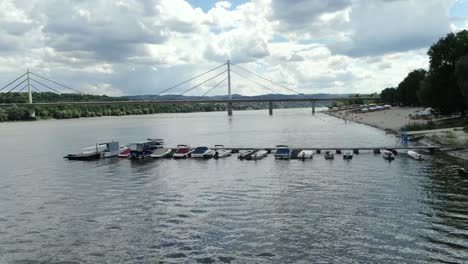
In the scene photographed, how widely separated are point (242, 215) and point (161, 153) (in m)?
29.9

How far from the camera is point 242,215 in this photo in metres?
22.7

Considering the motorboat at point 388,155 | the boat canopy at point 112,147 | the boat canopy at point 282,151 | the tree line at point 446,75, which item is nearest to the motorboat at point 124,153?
the boat canopy at point 112,147

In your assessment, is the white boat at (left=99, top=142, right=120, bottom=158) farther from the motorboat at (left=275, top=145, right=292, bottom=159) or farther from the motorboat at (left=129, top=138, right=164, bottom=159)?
the motorboat at (left=275, top=145, right=292, bottom=159)

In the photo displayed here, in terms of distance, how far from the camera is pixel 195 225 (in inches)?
835

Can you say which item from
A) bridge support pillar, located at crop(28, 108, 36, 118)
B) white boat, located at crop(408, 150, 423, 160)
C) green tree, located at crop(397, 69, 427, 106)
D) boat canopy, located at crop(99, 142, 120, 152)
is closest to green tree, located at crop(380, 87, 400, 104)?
green tree, located at crop(397, 69, 427, 106)

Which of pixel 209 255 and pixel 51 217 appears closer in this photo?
pixel 209 255

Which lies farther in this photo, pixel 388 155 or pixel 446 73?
pixel 446 73

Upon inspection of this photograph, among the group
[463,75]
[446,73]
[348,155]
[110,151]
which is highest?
[446,73]

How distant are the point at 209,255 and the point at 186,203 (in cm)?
906

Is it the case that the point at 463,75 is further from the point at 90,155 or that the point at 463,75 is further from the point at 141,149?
the point at 90,155

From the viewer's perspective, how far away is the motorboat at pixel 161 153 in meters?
50.5

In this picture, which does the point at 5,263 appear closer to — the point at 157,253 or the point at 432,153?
the point at 157,253

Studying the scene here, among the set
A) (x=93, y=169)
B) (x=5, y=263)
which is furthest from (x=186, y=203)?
(x=93, y=169)

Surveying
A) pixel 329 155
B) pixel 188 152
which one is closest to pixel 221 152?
pixel 188 152
